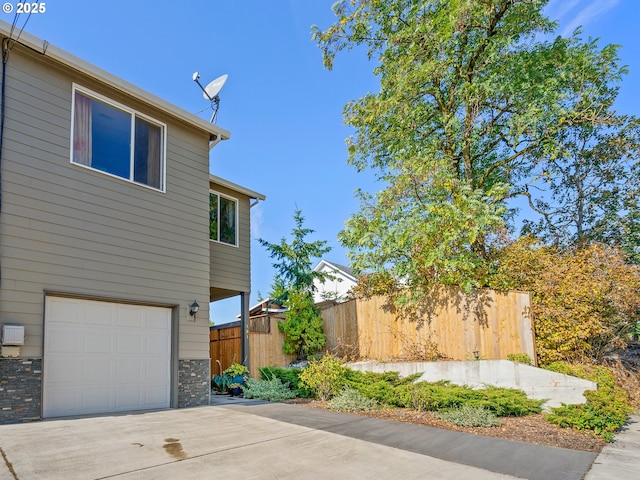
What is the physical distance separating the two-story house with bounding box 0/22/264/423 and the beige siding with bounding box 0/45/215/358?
17 millimetres

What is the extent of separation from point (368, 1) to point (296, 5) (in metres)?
2.27

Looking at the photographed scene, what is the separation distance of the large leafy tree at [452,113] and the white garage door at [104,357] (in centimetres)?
479

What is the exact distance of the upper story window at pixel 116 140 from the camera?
730cm

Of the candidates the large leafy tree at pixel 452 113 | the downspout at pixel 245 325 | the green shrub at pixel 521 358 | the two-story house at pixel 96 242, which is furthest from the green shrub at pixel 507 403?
the downspout at pixel 245 325

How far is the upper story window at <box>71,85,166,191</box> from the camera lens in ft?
24.0

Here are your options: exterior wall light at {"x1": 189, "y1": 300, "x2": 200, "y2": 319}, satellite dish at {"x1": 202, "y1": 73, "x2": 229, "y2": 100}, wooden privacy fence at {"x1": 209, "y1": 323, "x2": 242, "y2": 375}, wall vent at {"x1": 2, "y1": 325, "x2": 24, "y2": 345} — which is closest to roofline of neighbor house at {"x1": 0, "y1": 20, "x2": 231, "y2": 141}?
satellite dish at {"x1": 202, "y1": 73, "x2": 229, "y2": 100}

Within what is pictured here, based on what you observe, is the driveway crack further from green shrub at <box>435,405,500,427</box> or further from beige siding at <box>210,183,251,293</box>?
beige siding at <box>210,183,251,293</box>

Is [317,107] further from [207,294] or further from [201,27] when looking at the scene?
[207,294]

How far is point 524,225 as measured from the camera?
1330 centimetres

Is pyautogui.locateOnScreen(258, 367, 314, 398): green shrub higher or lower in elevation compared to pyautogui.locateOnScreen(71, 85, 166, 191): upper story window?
lower

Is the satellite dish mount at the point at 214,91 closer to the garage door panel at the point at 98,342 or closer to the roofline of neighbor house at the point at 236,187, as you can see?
the roofline of neighbor house at the point at 236,187

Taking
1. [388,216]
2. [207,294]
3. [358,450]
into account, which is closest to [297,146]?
[388,216]

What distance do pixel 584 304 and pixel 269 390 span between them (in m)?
6.41

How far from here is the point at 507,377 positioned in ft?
25.9
